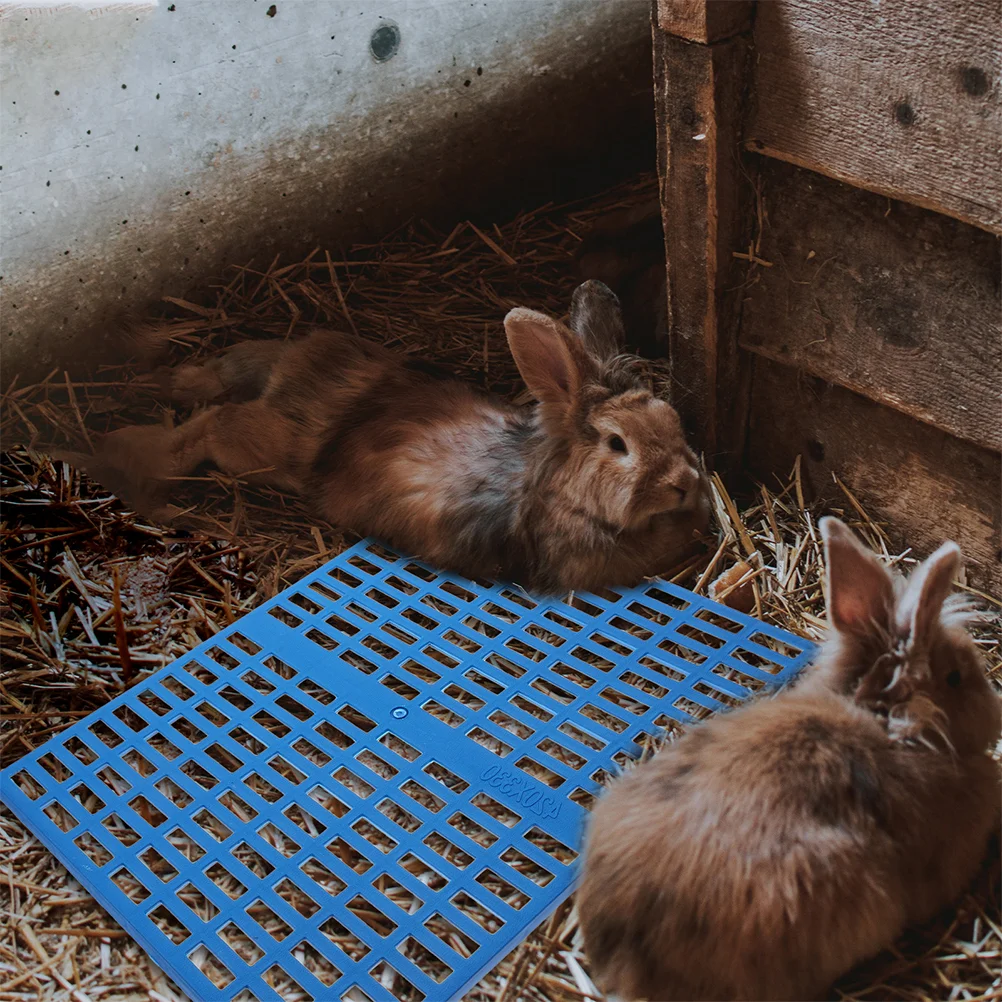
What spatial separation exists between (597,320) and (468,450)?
1.64 feet

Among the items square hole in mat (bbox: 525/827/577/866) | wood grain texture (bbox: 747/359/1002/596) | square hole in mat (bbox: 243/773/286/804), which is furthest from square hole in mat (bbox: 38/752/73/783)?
wood grain texture (bbox: 747/359/1002/596)

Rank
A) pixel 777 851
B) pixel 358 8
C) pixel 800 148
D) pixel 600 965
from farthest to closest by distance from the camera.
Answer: pixel 358 8
pixel 800 148
pixel 600 965
pixel 777 851

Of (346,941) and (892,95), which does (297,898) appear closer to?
(346,941)

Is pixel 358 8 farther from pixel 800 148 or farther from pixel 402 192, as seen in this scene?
pixel 800 148

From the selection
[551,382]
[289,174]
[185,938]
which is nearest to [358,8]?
[289,174]

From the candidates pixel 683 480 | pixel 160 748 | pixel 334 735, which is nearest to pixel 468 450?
pixel 683 480

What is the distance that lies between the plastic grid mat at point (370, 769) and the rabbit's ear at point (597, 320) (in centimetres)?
65

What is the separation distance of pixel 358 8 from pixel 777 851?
2.82m

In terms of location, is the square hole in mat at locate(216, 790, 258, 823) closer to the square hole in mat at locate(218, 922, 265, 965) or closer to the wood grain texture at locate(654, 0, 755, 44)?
the square hole in mat at locate(218, 922, 265, 965)

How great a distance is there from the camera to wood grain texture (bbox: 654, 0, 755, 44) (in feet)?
8.29

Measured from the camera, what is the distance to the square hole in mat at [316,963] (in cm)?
220

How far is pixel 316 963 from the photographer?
2.23m

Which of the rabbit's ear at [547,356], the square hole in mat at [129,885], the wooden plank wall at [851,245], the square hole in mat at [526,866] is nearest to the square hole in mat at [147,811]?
the square hole in mat at [129,885]

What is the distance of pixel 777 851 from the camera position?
1.86 metres
